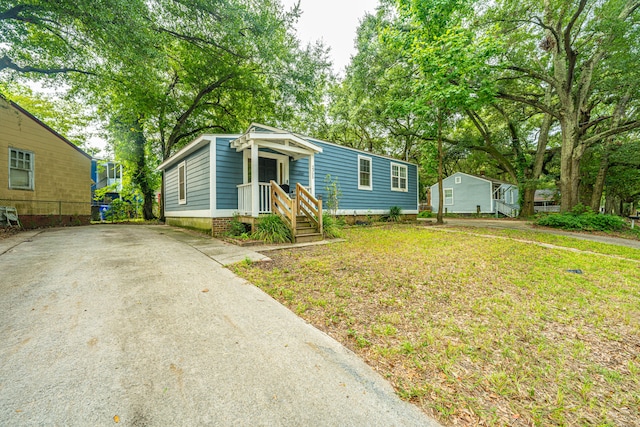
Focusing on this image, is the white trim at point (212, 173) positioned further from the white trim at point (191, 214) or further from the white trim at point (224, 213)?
the white trim at point (191, 214)

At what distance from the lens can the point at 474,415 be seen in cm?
145

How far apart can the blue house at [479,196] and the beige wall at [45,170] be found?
74.3 feet

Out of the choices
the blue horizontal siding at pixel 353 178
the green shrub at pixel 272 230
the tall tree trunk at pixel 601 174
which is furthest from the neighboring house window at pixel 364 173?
the tall tree trunk at pixel 601 174

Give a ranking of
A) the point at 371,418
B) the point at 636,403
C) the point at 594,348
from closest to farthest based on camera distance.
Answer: the point at 371,418 → the point at 636,403 → the point at 594,348

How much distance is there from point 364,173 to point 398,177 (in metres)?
2.76

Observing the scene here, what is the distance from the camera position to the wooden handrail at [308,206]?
714 centimetres

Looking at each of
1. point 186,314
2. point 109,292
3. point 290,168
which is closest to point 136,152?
point 290,168

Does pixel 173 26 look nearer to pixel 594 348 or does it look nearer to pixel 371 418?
pixel 371 418

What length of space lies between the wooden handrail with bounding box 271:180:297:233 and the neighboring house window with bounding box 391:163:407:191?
316 inches

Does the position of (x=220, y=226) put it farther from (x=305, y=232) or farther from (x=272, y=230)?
(x=305, y=232)

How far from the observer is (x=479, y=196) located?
22188mm

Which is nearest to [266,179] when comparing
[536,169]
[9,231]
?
[9,231]

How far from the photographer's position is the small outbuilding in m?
8.81

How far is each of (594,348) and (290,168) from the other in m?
8.42
